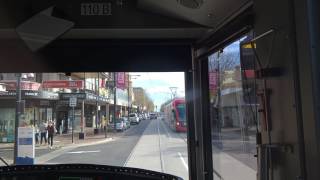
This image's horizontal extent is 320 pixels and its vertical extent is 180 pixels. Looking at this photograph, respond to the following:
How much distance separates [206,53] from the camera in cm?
431

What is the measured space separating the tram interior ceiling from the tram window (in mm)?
18

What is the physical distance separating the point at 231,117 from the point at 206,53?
0.71m

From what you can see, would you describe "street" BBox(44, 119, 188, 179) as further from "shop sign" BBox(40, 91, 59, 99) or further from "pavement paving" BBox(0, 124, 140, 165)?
"shop sign" BBox(40, 91, 59, 99)

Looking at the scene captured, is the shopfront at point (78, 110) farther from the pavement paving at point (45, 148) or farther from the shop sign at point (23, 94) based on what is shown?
the shop sign at point (23, 94)

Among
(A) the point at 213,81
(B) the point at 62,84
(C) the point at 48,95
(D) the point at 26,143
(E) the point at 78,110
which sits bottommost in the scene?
(D) the point at 26,143

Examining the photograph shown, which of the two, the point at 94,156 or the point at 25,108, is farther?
the point at 25,108

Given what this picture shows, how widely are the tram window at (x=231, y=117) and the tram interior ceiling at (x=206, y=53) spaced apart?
18 mm

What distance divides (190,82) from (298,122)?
9.00 ft

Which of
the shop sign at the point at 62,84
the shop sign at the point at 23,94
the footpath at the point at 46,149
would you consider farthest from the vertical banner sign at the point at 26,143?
the shop sign at the point at 23,94

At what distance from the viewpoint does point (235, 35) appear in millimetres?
3363

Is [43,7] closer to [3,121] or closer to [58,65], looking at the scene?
[58,65]

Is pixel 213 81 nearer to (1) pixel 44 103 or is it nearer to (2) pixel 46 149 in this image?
(2) pixel 46 149

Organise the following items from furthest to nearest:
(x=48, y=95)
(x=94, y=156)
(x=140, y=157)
Result: (x=48, y=95) → (x=94, y=156) → (x=140, y=157)

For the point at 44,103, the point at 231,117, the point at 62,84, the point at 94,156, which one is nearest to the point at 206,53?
the point at 231,117
